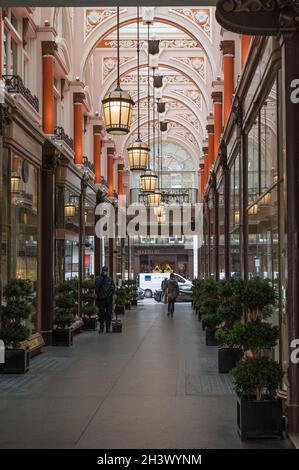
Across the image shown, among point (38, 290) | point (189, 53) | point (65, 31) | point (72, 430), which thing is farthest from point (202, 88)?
point (72, 430)

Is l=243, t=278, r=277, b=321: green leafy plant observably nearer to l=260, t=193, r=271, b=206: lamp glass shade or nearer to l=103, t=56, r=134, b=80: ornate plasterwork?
l=260, t=193, r=271, b=206: lamp glass shade

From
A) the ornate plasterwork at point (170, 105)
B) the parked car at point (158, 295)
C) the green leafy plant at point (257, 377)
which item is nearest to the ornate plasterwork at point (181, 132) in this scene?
the ornate plasterwork at point (170, 105)

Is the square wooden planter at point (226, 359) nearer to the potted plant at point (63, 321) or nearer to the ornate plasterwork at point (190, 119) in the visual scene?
the potted plant at point (63, 321)

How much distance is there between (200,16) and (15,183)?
469 inches

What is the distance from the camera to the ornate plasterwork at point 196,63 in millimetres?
26734

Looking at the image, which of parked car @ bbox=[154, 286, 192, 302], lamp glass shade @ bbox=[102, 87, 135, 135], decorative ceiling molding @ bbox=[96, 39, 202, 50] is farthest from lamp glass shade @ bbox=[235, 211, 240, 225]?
parked car @ bbox=[154, 286, 192, 302]

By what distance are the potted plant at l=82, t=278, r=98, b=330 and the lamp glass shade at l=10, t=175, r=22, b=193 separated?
20.2 feet

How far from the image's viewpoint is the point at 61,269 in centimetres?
1617

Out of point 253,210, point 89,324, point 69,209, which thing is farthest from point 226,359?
point 89,324

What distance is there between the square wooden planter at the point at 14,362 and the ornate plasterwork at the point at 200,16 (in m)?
14.2

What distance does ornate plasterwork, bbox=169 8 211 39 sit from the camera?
70.7 ft

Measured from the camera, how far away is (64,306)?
14570 millimetres

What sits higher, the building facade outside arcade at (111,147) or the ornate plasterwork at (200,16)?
the ornate plasterwork at (200,16)
